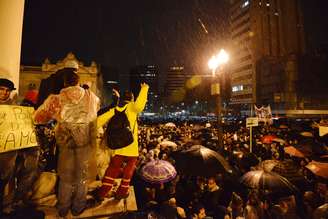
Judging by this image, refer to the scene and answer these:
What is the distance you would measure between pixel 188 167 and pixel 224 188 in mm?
1579

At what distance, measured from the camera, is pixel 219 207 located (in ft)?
17.3

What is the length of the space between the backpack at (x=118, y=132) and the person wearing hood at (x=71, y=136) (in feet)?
1.42

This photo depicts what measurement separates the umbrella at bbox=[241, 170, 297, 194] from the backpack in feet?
10.4

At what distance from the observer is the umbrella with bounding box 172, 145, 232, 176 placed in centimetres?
535

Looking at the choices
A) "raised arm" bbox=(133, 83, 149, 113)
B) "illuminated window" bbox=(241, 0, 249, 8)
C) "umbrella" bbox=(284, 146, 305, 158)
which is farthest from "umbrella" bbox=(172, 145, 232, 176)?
"illuminated window" bbox=(241, 0, 249, 8)

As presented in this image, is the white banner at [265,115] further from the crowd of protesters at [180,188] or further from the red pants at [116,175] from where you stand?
the red pants at [116,175]

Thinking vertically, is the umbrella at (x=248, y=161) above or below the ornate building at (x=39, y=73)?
below

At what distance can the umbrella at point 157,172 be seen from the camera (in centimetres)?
523

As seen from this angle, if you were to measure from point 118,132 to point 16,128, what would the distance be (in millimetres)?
1457

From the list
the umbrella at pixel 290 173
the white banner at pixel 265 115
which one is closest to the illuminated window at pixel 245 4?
the white banner at pixel 265 115

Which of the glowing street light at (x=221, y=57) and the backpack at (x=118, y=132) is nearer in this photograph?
the backpack at (x=118, y=132)

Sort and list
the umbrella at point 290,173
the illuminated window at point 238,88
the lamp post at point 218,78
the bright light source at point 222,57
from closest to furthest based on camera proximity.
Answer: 1. the umbrella at point 290,173
2. the lamp post at point 218,78
3. the bright light source at point 222,57
4. the illuminated window at point 238,88

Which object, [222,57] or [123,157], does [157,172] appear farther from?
[222,57]

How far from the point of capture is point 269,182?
5016 mm
